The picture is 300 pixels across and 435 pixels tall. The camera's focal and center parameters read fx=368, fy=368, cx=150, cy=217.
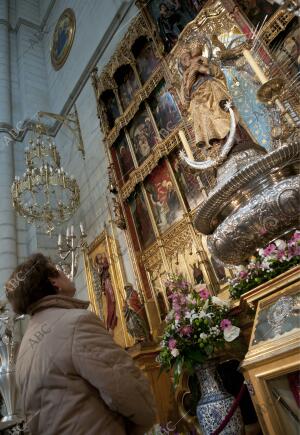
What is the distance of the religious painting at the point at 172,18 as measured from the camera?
5.90 metres

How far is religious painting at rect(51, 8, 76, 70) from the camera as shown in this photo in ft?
35.8

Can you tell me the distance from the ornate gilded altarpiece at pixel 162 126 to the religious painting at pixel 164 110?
0.7 inches

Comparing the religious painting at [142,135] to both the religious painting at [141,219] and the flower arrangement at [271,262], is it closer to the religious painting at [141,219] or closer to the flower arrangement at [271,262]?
the religious painting at [141,219]

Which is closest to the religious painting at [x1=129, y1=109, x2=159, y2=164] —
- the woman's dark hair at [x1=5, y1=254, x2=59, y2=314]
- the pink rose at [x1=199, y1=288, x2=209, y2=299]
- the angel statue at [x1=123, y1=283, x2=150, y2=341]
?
the angel statue at [x1=123, y1=283, x2=150, y2=341]

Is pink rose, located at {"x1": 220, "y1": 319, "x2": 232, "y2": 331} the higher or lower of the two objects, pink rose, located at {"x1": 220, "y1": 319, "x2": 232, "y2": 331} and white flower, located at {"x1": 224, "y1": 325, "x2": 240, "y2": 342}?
the higher

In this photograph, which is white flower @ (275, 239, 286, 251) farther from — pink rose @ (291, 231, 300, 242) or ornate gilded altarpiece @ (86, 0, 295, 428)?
ornate gilded altarpiece @ (86, 0, 295, 428)

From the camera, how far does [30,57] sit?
12.6 m

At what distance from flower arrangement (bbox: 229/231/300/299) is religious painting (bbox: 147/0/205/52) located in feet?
14.8

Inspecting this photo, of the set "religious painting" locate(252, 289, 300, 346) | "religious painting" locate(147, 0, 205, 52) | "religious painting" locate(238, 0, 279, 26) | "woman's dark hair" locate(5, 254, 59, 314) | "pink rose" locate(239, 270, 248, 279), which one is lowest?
"religious painting" locate(252, 289, 300, 346)

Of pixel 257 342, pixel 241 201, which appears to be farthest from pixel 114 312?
pixel 257 342

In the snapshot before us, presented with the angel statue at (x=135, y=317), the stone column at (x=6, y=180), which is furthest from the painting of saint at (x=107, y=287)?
the stone column at (x=6, y=180)

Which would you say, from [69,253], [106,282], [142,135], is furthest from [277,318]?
[142,135]

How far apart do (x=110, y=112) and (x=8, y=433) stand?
21.4ft

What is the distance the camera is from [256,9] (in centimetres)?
444
